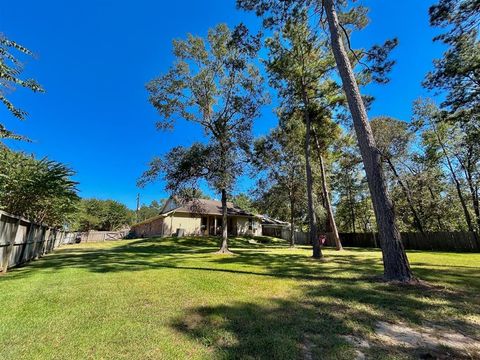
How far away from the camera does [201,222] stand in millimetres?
28203

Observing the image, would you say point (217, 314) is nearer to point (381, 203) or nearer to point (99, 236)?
point (381, 203)

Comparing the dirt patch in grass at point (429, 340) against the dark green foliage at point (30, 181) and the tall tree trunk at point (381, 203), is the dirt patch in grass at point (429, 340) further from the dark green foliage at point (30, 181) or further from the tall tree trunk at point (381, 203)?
the dark green foliage at point (30, 181)

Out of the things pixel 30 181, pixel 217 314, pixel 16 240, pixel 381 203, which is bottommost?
pixel 217 314

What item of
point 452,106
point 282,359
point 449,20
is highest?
point 449,20

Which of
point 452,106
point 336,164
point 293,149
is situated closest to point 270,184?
point 293,149

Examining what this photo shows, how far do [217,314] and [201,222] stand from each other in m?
24.6

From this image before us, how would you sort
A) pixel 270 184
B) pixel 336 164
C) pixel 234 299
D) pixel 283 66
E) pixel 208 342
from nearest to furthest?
pixel 208 342, pixel 234 299, pixel 283 66, pixel 270 184, pixel 336 164

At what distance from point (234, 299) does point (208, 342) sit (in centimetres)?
185

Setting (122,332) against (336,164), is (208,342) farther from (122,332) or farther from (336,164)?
(336,164)

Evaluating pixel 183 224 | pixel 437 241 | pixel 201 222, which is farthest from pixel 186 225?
pixel 437 241

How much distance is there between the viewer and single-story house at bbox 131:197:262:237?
2648 cm

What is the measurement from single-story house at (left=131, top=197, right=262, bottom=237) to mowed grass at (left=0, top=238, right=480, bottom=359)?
739 inches

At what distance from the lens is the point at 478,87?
12109mm

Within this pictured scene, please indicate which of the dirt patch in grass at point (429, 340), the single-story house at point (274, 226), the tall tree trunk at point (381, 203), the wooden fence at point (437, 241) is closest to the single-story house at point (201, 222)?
the single-story house at point (274, 226)
